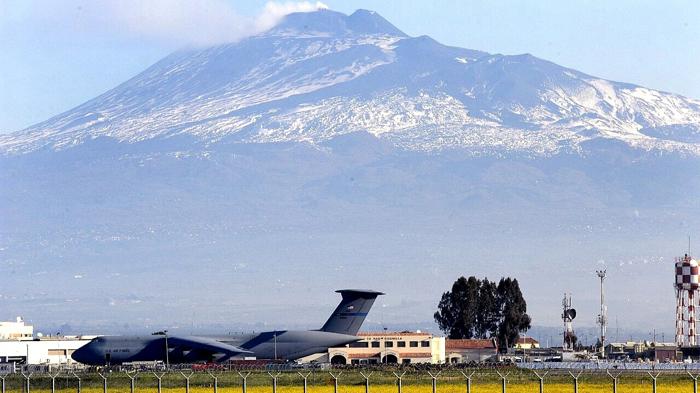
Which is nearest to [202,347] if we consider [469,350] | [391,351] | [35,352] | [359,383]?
[35,352]

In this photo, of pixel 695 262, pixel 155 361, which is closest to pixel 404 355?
pixel 155 361

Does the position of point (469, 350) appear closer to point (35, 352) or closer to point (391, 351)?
point (391, 351)

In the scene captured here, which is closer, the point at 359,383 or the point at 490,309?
the point at 359,383

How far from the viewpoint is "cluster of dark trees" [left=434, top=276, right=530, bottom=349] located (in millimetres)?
162625

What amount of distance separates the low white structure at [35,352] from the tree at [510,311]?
4829cm

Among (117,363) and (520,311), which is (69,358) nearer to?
(117,363)

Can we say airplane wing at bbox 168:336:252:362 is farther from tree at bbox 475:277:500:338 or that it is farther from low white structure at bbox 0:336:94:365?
tree at bbox 475:277:500:338

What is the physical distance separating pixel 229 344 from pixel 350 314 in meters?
10.7

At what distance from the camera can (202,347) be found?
12238 cm

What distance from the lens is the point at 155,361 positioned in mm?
124188

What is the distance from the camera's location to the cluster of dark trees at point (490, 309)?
16262 cm

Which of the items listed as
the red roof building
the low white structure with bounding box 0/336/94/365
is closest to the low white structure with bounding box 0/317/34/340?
the low white structure with bounding box 0/336/94/365

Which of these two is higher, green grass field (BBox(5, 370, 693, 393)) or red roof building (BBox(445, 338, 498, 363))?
red roof building (BBox(445, 338, 498, 363))

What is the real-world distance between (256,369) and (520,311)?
59.5 metres
